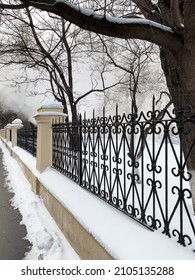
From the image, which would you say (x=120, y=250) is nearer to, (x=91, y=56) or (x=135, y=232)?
(x=135, y=232)

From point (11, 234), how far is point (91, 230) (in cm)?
175

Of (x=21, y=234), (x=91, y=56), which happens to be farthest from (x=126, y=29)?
(x=91, y=56)

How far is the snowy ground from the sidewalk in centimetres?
8

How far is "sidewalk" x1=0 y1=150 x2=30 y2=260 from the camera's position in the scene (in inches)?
135

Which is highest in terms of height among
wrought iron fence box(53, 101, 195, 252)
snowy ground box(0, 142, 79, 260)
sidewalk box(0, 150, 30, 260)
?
wrought iron fence box(53, 101, 195, 252)

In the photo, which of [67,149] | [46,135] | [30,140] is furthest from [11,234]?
[30,140]

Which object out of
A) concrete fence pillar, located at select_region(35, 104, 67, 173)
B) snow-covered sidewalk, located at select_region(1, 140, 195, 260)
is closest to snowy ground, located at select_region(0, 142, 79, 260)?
snow-covered sidewalk, located at select_region(1, 140, 195, 260)

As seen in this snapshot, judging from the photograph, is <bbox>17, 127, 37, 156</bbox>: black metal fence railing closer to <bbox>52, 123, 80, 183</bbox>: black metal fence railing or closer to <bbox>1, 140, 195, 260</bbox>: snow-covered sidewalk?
<bbox>52, 123, 80, 183</bbox>: black metal fence railing

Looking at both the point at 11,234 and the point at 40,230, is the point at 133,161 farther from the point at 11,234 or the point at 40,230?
the point at 11,234

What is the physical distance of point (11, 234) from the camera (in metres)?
4.07

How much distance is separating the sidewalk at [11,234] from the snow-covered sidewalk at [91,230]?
0.36 feet

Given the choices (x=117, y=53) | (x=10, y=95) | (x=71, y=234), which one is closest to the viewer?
(x=71, y=234)
